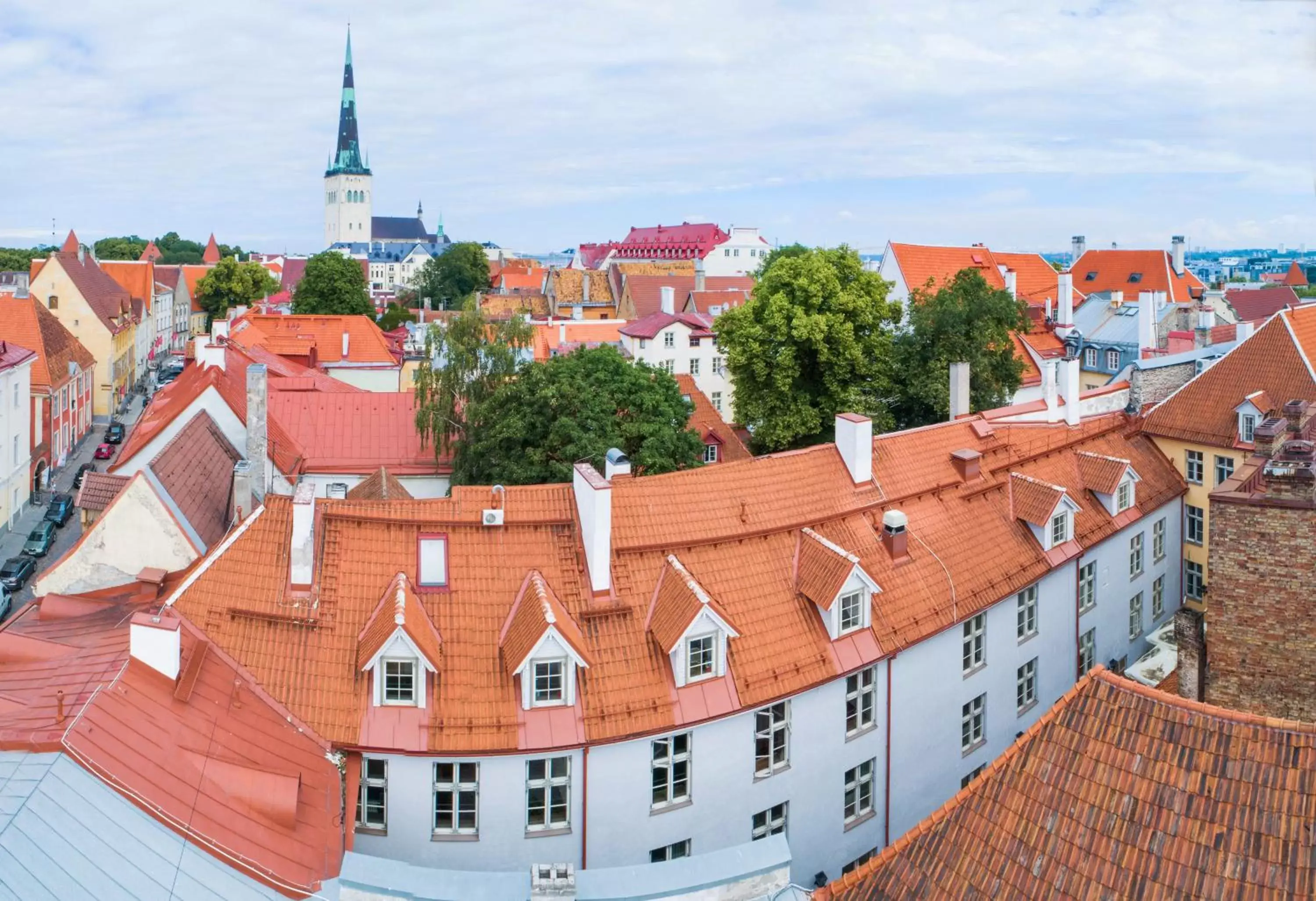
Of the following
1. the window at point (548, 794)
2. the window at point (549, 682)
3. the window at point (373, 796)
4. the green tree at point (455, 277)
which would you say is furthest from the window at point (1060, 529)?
the green tree at point (455, 277)

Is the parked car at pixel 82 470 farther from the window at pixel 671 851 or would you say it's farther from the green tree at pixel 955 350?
the window at pixel 671 851

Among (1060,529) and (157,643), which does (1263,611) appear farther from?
(157,643)

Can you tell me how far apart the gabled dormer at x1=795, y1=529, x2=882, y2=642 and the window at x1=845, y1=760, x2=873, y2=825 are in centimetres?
280

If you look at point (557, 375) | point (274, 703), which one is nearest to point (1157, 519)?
point (557, 375)

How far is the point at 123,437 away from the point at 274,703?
171 feet

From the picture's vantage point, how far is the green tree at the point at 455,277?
12106 centimetres

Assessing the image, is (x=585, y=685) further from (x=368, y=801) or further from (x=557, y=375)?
(x=557, y=375)

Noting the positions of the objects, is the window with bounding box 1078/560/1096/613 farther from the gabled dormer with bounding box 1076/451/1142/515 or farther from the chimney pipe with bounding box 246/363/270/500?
the chimney pipe with bounding box 246/363/270/500

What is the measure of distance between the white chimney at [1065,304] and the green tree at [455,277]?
2740 inches

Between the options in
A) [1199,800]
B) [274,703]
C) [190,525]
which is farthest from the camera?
[190,525]

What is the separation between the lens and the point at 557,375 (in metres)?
34.8

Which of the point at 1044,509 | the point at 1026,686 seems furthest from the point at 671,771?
the point at 1044,509

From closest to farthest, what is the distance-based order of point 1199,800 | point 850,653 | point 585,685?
point 1199,800 → point 585,685 → point 850,653

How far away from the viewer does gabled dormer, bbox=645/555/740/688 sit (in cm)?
1938
